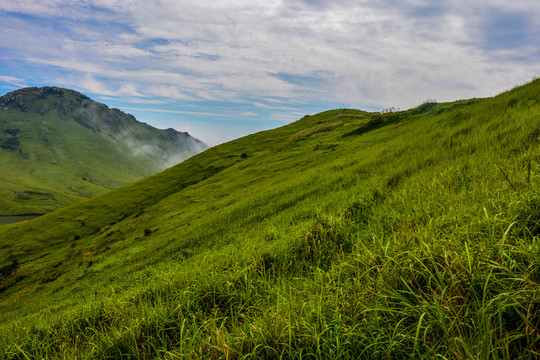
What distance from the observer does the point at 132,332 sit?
3322 mm

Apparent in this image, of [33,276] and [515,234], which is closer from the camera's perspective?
[515,234]

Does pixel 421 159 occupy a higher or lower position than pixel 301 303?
higher

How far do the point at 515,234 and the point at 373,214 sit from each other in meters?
3.23

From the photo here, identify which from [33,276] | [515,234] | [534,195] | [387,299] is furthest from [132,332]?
[33,276]

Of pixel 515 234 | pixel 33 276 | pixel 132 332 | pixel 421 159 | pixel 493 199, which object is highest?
pixel 421 159

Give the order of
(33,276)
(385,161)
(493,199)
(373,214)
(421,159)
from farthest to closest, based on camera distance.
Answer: (33,276) < (385,161) < (421,159) < (373,214) < (493,199)

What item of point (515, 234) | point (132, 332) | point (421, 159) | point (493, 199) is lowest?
point (132, 332)

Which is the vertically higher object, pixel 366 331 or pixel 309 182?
pixel 309 182

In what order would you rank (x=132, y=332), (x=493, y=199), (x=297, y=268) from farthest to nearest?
1. (x=297, y=268)
2. (x=493, y=199)
3. (x=132, y=332)

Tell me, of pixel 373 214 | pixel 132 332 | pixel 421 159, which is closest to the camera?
pixel 132 332

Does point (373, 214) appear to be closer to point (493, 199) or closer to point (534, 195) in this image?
point (493, 199)

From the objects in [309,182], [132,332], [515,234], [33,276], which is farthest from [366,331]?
[33,276]

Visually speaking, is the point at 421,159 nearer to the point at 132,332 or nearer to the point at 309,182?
the point at 309,182

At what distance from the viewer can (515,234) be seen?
2.93 meters
